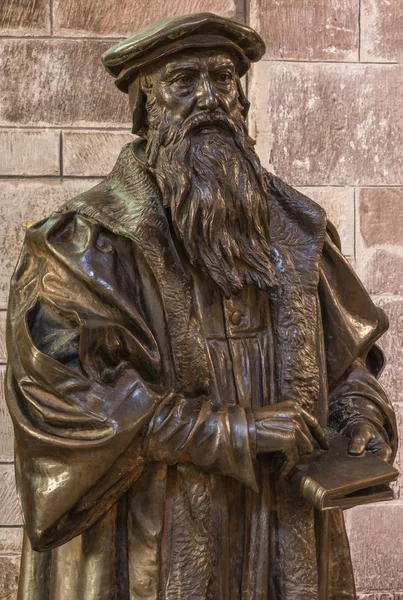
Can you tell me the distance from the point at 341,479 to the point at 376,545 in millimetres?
1672

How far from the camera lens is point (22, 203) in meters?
3.67

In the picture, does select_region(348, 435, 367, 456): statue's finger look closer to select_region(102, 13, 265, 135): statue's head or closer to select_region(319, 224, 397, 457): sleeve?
select_region(319, 224, 397, 457): sleeve

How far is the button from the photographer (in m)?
2.52

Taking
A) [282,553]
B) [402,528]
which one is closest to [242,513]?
[282,553]

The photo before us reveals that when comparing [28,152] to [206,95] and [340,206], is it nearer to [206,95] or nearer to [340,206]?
[340,206]

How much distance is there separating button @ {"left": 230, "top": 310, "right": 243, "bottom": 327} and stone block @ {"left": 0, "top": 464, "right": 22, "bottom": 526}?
1.56m

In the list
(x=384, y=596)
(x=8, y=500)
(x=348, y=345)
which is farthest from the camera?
(x=384, y=596)

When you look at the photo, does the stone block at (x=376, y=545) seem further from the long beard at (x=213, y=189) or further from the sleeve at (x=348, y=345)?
the long beard at (x=213, y=189)

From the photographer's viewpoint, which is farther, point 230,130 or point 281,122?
→ point 281,122

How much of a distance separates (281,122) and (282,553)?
1.79 m

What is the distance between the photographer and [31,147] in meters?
3.65

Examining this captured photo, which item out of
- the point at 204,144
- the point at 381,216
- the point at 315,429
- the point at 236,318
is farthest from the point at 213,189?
the point at 381,216

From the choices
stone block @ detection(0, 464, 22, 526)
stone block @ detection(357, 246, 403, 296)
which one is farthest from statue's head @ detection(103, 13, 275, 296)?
stone block @ detection(0, 464, 22, 526)

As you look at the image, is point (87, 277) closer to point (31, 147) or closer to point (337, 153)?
point (31, 147)
